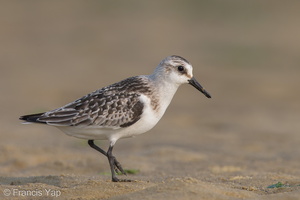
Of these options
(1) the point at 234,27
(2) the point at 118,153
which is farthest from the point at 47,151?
(1) the point at 234,27

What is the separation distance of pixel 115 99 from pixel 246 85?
1299cm

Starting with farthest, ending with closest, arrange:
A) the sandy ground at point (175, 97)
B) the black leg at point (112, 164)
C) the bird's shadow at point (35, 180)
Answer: the sandy ground at point (175, 97) < the bird's shadow at point (35, 180) < the black leg at point (112, 164)

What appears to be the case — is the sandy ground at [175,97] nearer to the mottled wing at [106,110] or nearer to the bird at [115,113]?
the bird at [115,113]

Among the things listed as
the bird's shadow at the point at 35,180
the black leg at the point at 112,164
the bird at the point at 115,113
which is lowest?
the bird's shadow at the point at 35,180

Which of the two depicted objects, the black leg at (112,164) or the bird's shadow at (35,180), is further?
the bird's shadow at (35,180)

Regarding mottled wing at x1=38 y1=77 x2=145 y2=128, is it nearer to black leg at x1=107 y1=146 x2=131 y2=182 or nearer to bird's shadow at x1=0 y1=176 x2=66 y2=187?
black leg at x1=107 y1=146 x2=131 y2=182

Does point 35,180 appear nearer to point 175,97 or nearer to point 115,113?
point 115,113

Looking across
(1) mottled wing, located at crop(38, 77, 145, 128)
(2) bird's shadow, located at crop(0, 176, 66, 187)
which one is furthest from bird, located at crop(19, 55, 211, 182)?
(2) bird's shadow, located at crop(0, 176, 66, 187)

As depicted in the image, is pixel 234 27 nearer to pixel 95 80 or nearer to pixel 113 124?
pixel 95 80

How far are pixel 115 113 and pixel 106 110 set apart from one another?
5.9 inches

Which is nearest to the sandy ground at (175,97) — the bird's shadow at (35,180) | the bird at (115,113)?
the bird's shadow at (35,180)

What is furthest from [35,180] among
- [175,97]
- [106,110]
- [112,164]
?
[175,97]

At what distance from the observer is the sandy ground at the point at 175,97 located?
27.0 feet

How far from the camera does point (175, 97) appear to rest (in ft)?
62.7
